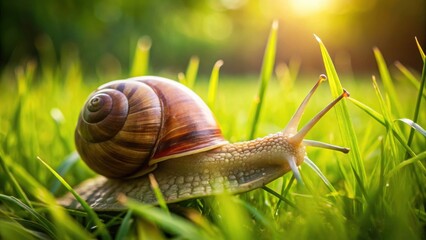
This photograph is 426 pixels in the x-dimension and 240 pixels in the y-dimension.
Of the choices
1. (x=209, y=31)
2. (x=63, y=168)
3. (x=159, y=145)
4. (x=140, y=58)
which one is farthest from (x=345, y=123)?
(x=209, y=31)

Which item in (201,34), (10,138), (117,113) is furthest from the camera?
(201,34)

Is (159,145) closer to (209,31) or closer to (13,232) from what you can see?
(13,232)

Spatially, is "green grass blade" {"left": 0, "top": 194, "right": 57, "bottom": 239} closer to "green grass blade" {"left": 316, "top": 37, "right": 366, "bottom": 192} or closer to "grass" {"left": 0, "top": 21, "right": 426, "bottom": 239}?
"grass" {"left": 0, "top": 21, "right": 426, "bottom": 239}

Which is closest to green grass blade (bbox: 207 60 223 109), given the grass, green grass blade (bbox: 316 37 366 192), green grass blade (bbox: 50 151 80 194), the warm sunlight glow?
the grass

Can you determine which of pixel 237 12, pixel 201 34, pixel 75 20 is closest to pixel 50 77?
pixel 75 20

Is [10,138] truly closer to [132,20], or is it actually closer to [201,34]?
[132,20]

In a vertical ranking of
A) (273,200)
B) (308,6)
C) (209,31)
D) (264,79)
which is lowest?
(273,200)
